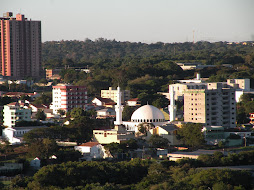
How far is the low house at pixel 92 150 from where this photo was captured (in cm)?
4194

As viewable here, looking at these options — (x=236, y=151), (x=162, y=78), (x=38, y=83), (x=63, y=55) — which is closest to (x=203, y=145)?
(x=236, y=151)

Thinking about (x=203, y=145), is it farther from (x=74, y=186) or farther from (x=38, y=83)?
(x=38, y=83)

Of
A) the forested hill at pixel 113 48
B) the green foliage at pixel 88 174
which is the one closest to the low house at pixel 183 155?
the green foliage at pixel 88 174

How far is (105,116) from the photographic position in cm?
5600

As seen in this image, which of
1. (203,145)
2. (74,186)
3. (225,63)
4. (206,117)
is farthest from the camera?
(225,63)

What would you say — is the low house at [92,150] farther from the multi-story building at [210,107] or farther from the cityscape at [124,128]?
the multi-story building at [210,107]

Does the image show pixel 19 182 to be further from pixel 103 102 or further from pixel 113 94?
pixel 113 94

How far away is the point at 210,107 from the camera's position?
50.6 meters

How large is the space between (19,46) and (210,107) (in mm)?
40317

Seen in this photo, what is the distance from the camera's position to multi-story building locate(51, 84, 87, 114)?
59.8 meters

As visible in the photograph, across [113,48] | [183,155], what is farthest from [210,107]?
[113,48]

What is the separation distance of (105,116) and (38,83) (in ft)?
90.2

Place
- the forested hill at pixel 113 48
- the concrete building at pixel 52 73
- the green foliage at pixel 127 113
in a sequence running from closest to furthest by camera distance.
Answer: the green foliage at pixel 127 113
the concrete building at pixel 52 73
the forested hill at pixel 113 48

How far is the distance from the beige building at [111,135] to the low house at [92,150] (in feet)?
6.17
